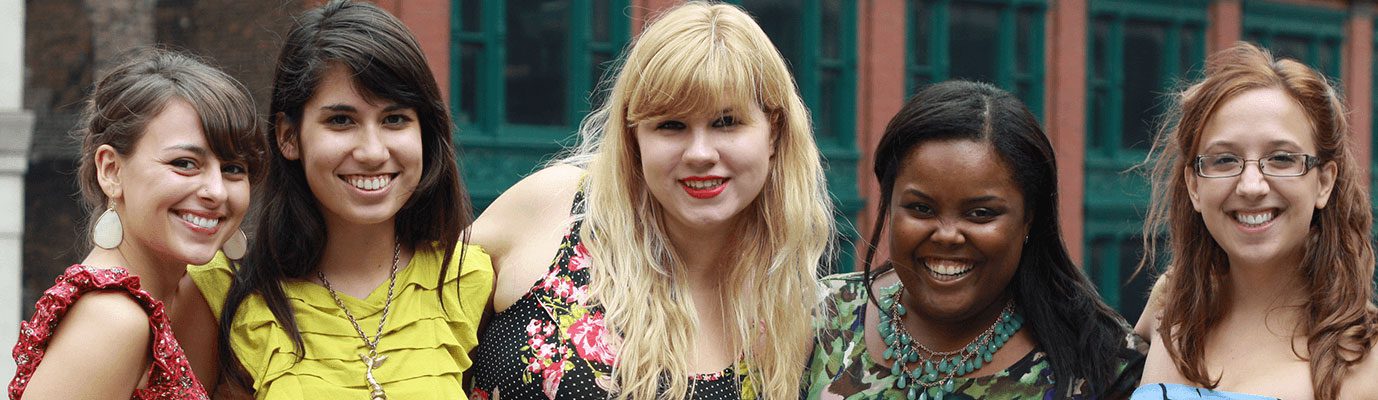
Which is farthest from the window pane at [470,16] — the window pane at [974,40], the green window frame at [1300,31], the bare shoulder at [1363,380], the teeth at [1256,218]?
the green window frame at [1300,31]

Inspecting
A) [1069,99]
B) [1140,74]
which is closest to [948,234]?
[1069,99]

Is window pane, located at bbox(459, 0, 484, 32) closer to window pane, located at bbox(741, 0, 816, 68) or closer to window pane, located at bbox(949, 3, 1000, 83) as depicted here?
window pane, located at bbox(741, 0, 816, 68)

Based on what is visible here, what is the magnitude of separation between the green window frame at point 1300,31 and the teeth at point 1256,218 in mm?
16347

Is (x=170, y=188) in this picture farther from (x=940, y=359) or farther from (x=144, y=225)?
(x=940, y=359)

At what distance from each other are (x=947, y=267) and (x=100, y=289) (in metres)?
2.00

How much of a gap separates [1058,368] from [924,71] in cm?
1277

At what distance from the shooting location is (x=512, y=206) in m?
3.87

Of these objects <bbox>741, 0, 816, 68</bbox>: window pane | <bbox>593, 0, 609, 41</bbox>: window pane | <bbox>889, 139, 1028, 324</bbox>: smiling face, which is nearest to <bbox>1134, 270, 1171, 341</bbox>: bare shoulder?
<bbox>889, 139, 1028, 324</bbox>: smiling face

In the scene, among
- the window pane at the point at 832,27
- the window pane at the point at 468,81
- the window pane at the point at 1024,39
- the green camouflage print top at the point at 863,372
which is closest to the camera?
the green camouflage print top at the point at 863,372

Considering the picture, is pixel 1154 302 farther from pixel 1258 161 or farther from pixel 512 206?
pixel 512 206

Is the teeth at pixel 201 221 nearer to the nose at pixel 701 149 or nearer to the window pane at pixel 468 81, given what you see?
the nose at pixel 701 149

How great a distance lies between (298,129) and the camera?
338 cm

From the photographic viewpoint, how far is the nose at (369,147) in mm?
3303

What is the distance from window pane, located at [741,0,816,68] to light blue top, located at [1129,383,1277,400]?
37.5ft
